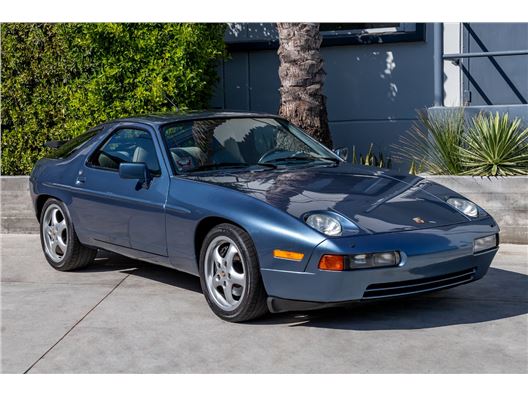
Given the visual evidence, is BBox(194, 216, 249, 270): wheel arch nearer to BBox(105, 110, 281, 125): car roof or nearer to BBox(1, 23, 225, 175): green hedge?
BBox(105, 110, 281, 125): car roof

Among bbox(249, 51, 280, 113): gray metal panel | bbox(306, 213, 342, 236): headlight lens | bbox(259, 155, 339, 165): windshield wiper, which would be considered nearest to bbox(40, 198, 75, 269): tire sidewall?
bbox(259, 155, 339, 165): windshield wiper

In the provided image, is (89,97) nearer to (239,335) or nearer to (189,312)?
(189,312)

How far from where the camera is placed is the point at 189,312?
6336mm

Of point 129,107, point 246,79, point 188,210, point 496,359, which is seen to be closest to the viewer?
point 496,359

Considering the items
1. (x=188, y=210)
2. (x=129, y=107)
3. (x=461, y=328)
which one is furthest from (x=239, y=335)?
(x=129, y=107)

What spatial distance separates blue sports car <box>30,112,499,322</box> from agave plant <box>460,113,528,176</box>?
2254 mm

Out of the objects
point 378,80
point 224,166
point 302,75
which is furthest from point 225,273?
point 378,80

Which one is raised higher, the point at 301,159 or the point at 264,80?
the point at 264,80

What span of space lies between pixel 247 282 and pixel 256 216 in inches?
16.7

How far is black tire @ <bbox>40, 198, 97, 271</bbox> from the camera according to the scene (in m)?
7.61

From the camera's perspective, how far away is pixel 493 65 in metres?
11.4

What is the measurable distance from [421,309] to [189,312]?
5.28 ft

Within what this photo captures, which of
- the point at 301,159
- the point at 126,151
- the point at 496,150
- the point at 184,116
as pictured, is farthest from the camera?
the point at 496,150

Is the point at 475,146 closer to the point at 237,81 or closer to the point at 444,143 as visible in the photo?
the point at 444,143
